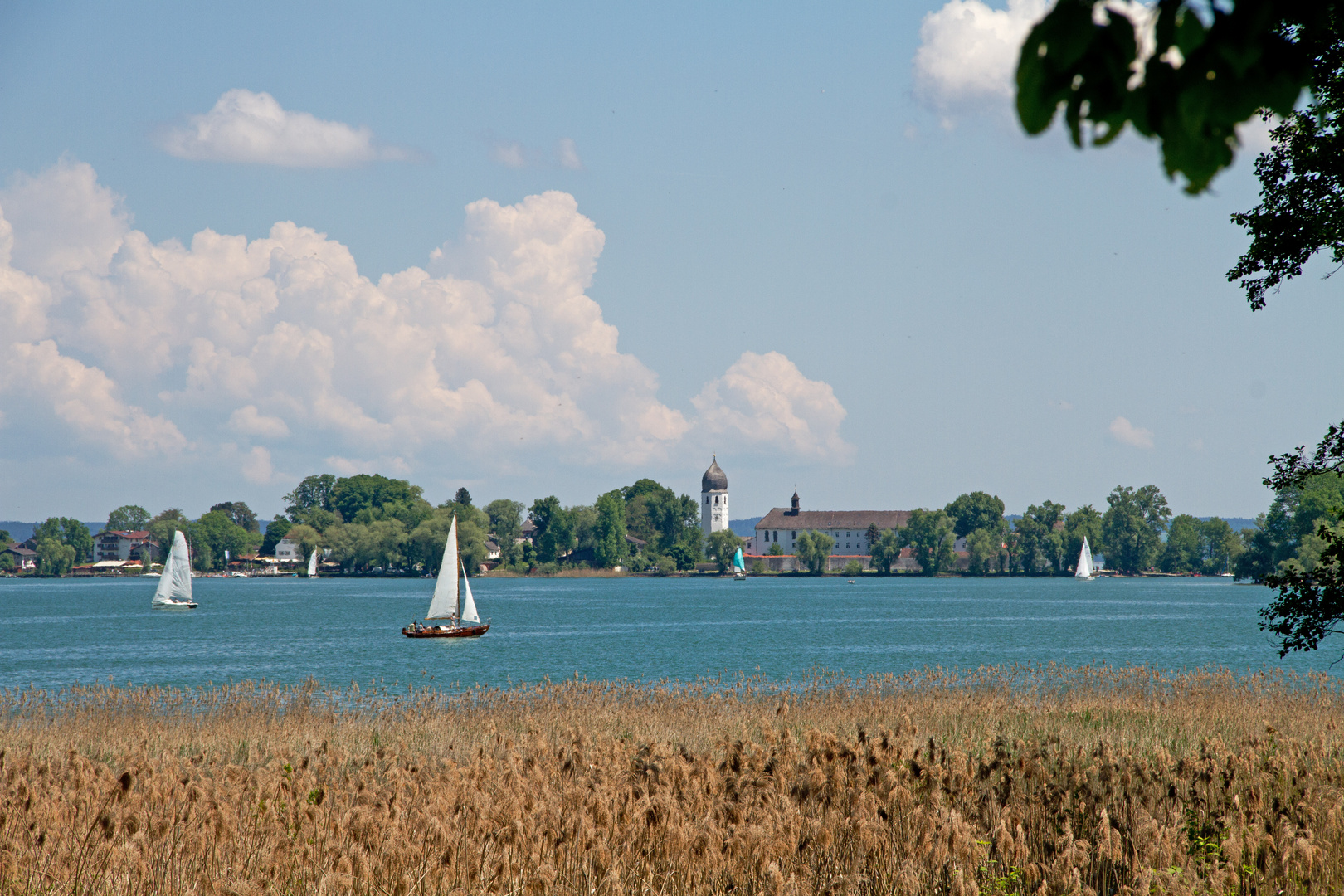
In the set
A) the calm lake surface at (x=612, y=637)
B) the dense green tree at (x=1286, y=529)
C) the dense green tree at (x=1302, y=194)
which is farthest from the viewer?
the dense green tree at (x=1286, y=529)

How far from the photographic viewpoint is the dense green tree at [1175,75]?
3.08 meters

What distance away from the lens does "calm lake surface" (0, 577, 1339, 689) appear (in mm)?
49812

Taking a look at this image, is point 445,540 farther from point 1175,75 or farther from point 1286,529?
point 1175,75

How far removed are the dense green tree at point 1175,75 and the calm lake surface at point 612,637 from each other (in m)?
29.0

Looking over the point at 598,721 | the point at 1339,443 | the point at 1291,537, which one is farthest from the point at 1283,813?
the point at 1291,537

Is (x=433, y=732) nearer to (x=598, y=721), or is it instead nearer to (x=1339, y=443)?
(x=598, y=721)

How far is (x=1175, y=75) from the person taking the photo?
3.20m

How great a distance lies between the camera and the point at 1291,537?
420 ft

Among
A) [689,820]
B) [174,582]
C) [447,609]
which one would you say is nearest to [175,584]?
[174,582]

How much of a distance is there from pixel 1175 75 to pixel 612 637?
70228 mm

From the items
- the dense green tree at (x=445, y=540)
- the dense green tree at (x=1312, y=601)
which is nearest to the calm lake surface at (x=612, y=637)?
the dense green tree at (x=1312, y=601)

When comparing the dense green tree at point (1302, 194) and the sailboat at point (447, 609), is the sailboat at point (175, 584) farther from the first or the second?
the dense green tree at point (1302, 194)

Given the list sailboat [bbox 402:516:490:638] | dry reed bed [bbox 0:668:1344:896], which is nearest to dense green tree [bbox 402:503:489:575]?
sailboat [bbox 402:516:490:638]

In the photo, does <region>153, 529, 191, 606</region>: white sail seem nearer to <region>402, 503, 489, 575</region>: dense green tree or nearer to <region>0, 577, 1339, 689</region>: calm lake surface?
<region>0, 577, 1339, 689</region>: calm lake surface
